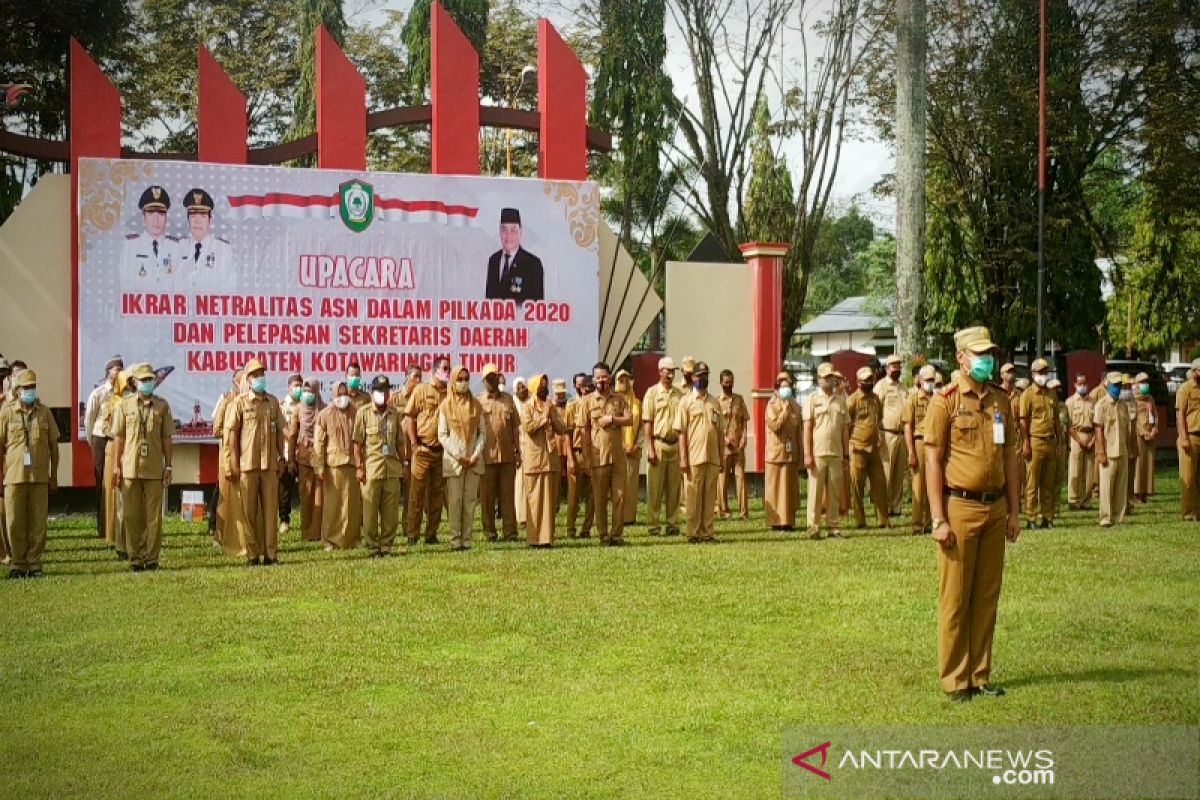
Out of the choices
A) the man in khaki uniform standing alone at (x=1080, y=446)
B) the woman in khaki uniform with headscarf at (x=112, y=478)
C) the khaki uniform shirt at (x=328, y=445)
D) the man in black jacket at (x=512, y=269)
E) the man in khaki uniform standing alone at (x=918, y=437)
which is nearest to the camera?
the woman in khaki uniform with headscarf at (x=112, y=478)

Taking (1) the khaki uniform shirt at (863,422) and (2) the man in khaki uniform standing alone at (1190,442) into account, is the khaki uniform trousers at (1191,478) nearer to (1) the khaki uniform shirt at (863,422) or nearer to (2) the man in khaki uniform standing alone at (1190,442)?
(2) the man in khaki uniform standing alone at (1190,442)

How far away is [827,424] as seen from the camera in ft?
52.5

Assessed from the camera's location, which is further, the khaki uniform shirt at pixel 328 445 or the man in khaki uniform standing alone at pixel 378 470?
the khaki uniform shirt at pixel 328 445

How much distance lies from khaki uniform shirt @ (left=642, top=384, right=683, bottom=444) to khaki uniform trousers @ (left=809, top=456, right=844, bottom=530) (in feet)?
5.47

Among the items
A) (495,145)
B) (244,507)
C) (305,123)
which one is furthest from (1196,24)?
(244,507)

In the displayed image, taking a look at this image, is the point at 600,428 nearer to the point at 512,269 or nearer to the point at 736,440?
the point at 736,440

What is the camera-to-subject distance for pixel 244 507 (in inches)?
528

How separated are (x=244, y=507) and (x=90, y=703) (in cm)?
555

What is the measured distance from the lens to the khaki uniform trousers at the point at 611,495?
1535 centimetres

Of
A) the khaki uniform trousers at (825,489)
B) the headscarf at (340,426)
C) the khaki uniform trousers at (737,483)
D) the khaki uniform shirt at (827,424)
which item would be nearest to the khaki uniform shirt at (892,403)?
the khaki uniform shirt at (827,424)

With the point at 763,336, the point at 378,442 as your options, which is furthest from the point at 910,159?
the point at 378,442

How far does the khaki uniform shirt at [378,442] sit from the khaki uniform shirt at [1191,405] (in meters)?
9.58

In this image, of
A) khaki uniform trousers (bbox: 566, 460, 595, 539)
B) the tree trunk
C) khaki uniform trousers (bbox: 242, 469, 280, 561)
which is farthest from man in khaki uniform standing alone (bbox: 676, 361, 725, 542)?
the tree trunk

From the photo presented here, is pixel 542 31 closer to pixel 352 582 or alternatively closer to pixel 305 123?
pixel 352 582
